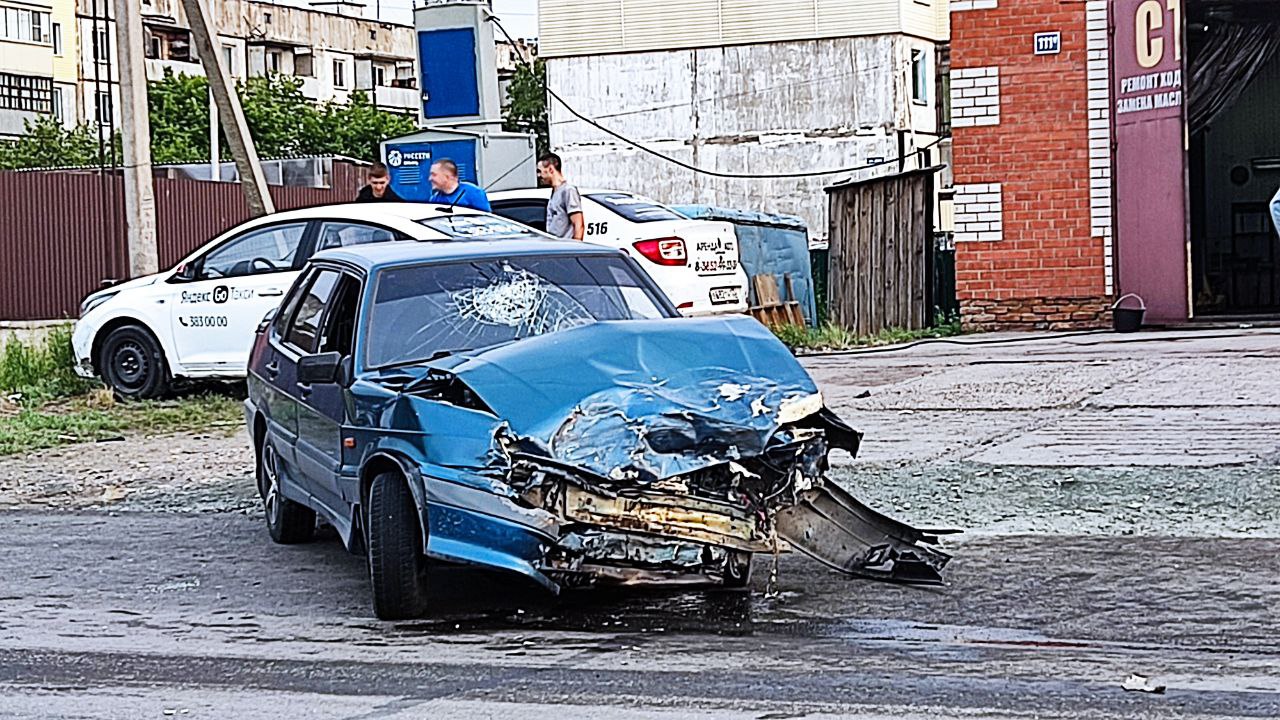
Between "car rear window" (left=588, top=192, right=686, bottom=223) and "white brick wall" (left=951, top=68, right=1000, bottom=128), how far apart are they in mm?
3974

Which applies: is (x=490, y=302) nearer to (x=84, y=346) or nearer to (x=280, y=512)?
(x=280, y=512)

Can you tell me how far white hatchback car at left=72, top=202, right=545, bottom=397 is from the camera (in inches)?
571

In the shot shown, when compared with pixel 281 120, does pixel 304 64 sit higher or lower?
higher

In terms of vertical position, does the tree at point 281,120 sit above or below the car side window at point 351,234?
above

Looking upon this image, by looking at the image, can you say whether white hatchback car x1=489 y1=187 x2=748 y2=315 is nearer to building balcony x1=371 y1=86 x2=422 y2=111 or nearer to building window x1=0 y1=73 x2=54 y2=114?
building window x1=0 y1=73 x2=54 y2=114

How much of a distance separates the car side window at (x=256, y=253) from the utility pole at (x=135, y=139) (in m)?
2.68

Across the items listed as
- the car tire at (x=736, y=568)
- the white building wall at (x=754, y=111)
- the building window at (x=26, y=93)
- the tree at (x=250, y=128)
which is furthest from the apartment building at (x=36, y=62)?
the car tire at (x=736, y=568)

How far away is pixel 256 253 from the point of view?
15.1 metres

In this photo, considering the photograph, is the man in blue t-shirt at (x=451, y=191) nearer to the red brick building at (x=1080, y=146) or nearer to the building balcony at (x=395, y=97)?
the red brick building at (x=1080, y=146)

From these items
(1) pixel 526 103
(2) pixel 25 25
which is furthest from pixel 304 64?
(1) pixel 526 103

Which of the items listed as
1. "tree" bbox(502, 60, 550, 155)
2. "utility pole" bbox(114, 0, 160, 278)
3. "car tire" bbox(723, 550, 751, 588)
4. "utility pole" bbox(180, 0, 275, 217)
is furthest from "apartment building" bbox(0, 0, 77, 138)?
"car tire" bbox(723, 550, 751, 588)

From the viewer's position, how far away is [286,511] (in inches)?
366

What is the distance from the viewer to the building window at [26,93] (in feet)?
220

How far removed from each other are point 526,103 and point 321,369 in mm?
56551
